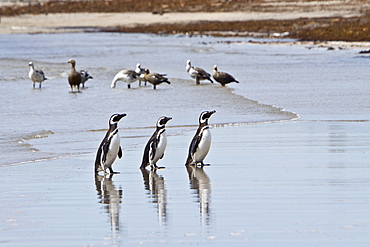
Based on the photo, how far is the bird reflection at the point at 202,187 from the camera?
21.6 ft

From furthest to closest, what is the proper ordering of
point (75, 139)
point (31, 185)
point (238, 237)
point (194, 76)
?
point (194, 76), point (75, 139), point (31, 185), point (238, 237)

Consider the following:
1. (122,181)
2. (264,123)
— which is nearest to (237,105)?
(264,123)

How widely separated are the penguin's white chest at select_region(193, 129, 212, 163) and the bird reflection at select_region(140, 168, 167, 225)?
19.6 inches

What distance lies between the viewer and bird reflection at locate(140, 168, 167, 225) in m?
6.64

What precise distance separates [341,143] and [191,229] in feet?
15.2

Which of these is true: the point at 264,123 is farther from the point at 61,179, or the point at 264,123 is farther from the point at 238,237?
the point at 238,237

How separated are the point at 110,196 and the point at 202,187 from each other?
0.86 metres

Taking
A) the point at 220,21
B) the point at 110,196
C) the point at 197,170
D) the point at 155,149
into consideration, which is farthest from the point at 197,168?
the point at 220,21

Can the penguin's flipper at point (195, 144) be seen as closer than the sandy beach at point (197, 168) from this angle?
No

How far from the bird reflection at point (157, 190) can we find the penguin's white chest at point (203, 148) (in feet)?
1.63

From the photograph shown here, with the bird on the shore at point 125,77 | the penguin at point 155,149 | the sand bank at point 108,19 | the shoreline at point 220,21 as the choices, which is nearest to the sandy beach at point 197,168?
the penguin at point 155,149

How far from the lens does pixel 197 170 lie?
29.0 ft

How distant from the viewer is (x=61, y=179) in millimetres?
8414

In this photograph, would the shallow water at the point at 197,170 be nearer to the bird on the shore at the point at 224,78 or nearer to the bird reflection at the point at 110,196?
the bird reflection at the point at 110,196
